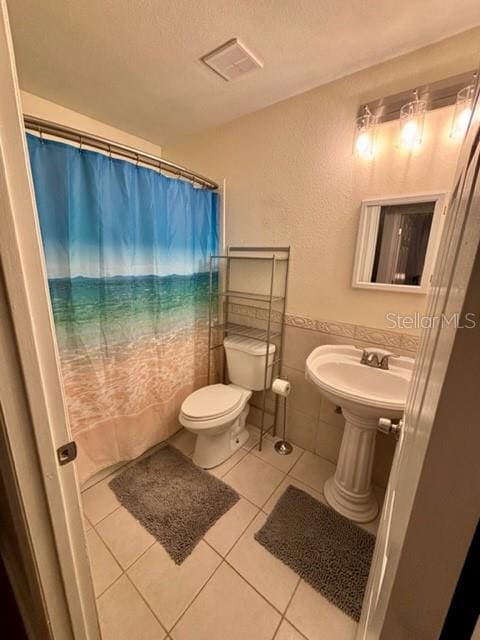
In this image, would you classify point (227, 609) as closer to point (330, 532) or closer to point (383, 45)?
point (330, 532)

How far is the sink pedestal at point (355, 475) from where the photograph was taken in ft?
4.36

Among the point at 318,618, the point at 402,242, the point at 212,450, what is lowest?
the point at 318,618

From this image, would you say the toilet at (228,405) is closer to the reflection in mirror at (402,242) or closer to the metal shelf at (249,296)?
the metal shelf at (249,296)

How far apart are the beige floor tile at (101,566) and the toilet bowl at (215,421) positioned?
61 cm

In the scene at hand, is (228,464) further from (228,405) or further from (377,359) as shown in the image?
(377,359)

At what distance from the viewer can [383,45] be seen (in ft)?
3.74

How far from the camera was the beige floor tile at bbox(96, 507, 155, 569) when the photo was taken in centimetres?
118

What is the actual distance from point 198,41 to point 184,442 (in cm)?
231

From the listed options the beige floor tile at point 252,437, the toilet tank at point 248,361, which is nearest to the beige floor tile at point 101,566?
the beige floor tile at point 252,437

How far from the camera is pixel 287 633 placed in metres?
0.95

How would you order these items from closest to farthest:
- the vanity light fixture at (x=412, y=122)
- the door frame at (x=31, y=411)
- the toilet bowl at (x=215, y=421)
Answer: the door frame at (x=31, y=411), the vanity light fixture at (x=412, y=122), the toilet bowl at (x=215, y=421)

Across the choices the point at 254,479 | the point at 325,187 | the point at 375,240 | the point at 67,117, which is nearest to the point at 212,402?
the point at 254,479

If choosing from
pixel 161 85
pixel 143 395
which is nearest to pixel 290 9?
pixel 161 85

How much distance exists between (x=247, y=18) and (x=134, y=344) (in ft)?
5.37
